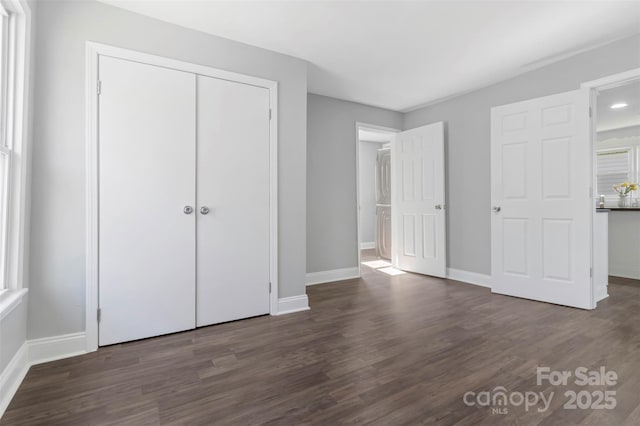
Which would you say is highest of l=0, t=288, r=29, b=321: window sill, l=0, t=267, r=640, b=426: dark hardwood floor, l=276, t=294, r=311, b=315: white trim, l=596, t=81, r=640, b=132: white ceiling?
l=596, t=81, r=640, b=132: white ceiling

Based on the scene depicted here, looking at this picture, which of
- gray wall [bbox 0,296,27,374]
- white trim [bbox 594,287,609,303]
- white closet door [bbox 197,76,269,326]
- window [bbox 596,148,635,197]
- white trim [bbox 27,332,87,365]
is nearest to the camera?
gray wall [bbox 0,296,27,374]

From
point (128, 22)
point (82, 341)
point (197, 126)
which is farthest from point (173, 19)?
point (82, 341)

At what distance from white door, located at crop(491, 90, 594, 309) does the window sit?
3.70 meters

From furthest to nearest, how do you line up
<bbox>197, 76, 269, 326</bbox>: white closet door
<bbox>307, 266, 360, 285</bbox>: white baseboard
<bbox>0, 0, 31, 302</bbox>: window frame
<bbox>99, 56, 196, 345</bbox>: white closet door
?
<bbox>307, 266, 360, 285</bbox>: white baseboard → <bbox>197, 76, 269, 326</bbox>: white closet door → <bbox>99, 56, 196, 345</bbox>: white closet door → <bbox>0, 0, 31, 302</bbox>: window frame

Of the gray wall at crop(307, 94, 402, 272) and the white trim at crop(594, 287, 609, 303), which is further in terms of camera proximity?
the gray wall at crop(307, 94, 402, 272)

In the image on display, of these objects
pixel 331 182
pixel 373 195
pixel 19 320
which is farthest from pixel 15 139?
pixel 373 195

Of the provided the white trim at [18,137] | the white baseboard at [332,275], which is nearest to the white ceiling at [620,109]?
the white baseboard at [332,275]

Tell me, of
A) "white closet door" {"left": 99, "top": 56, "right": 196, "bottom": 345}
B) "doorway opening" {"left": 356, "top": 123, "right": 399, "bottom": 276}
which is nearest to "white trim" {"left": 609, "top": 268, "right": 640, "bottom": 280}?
"doorway opening" {"left": 356, "top": 123, "right": 399, "bottom": 276}

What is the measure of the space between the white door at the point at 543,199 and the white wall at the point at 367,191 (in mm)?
3775

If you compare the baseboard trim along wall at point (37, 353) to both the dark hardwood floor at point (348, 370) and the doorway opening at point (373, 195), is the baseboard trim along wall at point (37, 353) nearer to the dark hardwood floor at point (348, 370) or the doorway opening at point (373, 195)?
the dark hardwood floor at point (348, 370)

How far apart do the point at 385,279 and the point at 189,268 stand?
2628 mm

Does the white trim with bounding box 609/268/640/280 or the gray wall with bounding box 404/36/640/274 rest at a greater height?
the gray wall with bounding box 404/36/640/274

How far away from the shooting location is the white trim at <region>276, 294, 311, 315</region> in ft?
9.39

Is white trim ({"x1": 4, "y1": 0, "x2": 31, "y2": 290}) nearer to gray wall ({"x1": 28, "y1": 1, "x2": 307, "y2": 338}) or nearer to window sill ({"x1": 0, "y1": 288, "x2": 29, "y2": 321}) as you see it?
window sill ({"x1": 0, "y1": 288, "x2": 29, "y2": 321})
